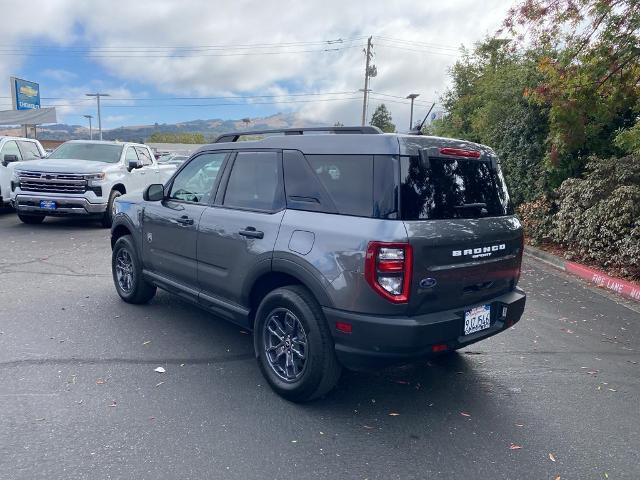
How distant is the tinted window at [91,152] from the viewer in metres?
11.5

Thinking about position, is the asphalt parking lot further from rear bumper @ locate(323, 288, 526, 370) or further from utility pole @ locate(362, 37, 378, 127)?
utility pole @ locate(362, 37, 378, 127)

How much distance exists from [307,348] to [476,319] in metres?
1.21

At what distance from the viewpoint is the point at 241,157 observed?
13.9ft

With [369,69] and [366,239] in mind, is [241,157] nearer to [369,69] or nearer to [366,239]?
[366,239]

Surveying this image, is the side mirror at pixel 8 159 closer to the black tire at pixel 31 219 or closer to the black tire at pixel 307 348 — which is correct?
the black tire at pixel 31 219

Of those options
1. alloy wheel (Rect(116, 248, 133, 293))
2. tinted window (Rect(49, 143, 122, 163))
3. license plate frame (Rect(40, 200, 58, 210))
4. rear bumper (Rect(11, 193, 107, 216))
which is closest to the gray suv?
alloy wheel (Rect(116, 248, 133, 293))

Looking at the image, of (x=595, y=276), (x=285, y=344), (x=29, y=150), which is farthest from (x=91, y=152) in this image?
(x=595, y=276)

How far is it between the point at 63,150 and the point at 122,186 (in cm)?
191

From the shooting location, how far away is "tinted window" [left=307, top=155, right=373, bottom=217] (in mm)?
3234

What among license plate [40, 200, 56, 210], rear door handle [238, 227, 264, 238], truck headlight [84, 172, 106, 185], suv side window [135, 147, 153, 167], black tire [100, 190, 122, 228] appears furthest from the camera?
suv side window [135, 147, 153, 167]

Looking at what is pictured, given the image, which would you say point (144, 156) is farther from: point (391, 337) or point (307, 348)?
point (391, 337)

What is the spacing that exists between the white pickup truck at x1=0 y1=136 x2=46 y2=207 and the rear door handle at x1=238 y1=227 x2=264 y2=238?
9426 millimetres

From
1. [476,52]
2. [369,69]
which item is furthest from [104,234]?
[369,69]

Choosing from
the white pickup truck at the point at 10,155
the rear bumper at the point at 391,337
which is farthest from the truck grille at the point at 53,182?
the rear bumper at the point at 391,337
